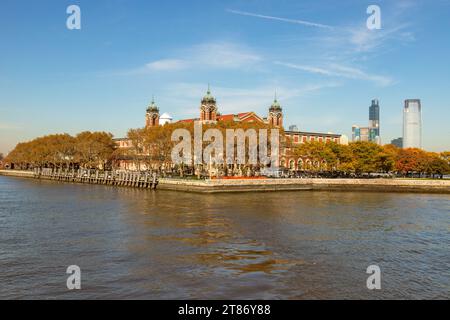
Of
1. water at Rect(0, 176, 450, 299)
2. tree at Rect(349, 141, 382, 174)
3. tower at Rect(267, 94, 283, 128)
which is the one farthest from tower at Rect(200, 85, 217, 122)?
water at Rect(0, 176, 450, 299)

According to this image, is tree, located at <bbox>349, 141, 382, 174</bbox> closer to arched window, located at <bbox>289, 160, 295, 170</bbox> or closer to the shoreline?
the shoreline

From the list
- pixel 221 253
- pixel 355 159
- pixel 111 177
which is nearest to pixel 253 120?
pixel 355 159

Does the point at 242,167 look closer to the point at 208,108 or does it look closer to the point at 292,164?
the point at 208,108

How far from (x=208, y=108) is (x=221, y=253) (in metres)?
108

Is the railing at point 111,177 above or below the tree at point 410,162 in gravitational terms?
below

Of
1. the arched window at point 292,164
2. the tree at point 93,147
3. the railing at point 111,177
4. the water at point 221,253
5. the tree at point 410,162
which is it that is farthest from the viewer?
the arched window at point 292,164

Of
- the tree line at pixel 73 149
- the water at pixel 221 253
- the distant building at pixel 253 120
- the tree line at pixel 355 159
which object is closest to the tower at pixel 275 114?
the distant building at pixel 253 120

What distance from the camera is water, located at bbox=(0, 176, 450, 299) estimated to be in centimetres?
2116

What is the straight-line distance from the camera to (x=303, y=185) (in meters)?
88.0

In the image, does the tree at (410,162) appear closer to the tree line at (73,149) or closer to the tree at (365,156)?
the tree at (365,156)

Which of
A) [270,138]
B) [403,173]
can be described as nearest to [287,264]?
[270,138]

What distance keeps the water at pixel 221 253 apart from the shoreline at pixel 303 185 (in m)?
26.2

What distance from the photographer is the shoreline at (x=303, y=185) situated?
247 feet
